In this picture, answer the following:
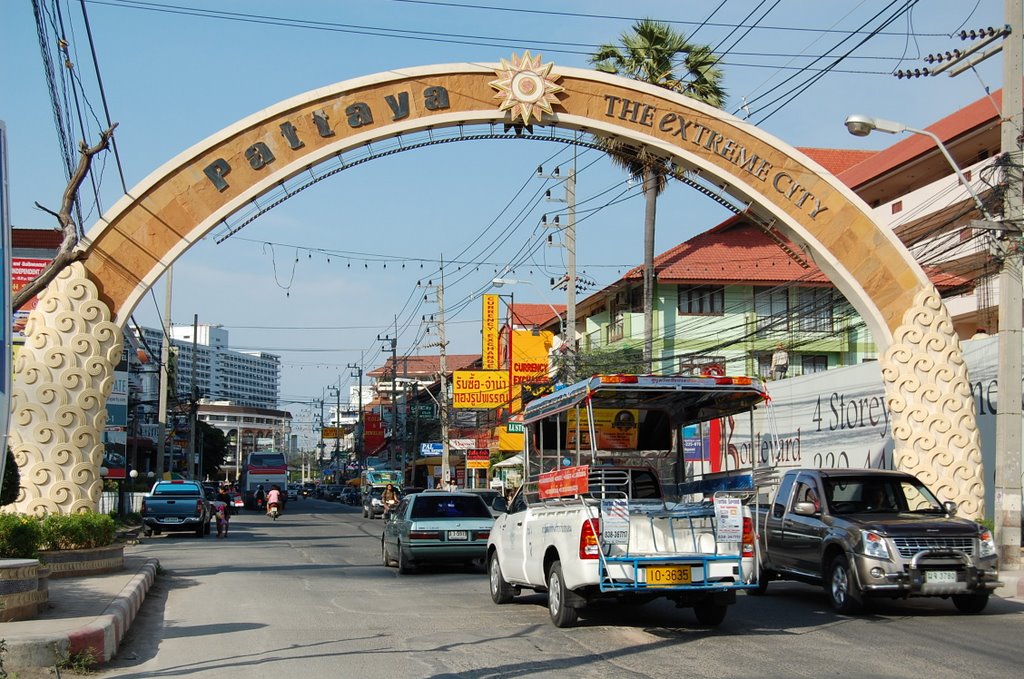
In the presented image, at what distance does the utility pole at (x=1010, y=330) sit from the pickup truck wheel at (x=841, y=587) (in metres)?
5.78

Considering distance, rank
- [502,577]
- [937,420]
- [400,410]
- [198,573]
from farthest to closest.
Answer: [400,410]
[937,420]
[198,573]
[502,577]

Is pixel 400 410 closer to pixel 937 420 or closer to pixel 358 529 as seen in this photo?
pixel 358 529

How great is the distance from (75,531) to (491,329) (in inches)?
1518

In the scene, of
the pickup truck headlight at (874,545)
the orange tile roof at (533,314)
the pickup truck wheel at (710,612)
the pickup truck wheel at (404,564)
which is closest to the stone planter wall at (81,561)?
the pickup truck wheel at (404,564)

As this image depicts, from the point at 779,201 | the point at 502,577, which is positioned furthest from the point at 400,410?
the point at 502,577

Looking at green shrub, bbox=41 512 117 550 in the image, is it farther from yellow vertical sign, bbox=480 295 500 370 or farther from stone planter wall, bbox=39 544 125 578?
yellow vertical sign, bbox=480 295 500 370

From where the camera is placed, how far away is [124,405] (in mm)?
54438

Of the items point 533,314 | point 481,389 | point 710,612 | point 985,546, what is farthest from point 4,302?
point 533,314

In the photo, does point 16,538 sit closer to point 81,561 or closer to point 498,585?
point 81,561

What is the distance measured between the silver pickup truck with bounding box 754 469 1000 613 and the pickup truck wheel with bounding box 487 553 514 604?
398 centimetres

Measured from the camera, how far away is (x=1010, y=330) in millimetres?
18719

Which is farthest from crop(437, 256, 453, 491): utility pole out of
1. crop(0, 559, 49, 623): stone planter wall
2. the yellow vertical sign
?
crop(0, 559, 49, 623): stone planter wall

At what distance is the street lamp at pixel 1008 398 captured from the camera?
18578 mm

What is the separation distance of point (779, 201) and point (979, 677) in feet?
50.2
